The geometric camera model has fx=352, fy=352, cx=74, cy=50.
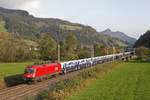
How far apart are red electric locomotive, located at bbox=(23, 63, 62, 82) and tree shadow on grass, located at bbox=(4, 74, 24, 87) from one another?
2.28 m

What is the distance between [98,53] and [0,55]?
1960 inches

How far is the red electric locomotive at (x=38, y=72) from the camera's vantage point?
5183 cm

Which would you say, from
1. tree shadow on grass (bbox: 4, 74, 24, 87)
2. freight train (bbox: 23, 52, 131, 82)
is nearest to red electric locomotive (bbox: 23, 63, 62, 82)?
freight train (bbox: 23, 52, 131, 82)

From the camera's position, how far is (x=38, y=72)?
53.3 m

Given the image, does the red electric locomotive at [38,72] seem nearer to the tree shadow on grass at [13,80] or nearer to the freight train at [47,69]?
the freight train at [47,69]

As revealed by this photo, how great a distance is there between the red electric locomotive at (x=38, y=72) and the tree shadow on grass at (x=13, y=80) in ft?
7.48

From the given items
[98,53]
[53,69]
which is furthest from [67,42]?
[53,69]

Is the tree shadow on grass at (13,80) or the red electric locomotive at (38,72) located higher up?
the red electric locomotive at (38,72)

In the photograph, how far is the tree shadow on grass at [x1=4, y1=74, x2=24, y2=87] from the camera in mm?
50969

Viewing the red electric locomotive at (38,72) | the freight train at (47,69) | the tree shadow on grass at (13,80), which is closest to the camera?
the tree shadow on grass at (13,80)

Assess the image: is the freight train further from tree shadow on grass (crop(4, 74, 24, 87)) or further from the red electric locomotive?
tree shadow on grass (crop(4, 74, 24, 87))

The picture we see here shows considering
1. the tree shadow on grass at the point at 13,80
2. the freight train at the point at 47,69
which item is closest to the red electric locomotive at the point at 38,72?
the freight train at the point at 47,69

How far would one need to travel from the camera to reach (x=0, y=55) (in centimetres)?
12800

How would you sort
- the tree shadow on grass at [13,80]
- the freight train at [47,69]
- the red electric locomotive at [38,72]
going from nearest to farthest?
the tree shadow on grass at [13,80] → the red electric locomotive at [38,72] → the freight train at [47,69]
